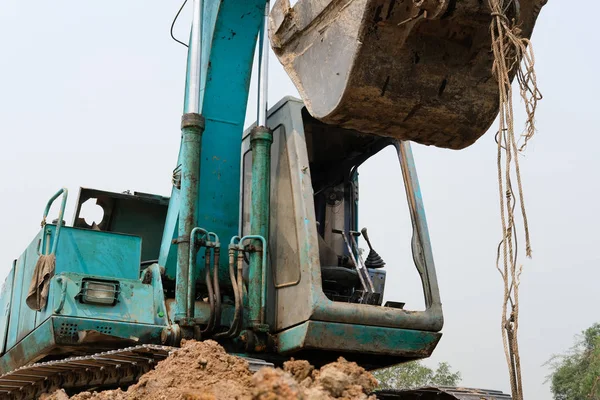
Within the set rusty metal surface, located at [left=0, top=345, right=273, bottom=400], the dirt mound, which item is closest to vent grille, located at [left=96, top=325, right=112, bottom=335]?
rusty metal surface, located at [left=0, top=345, right=273, bottom=400]

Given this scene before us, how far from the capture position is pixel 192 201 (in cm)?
520

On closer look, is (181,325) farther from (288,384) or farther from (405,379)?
(405,379)

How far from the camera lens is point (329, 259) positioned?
549 cm

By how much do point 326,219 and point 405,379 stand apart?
11742 mm

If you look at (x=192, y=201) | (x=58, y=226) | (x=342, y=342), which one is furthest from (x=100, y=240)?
(x=342, y=342)

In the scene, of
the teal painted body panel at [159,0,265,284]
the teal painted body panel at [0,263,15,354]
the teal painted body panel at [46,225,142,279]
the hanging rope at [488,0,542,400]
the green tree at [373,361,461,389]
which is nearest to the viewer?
the hanging rope at [488,0,542,400]

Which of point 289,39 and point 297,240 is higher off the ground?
point 289,39

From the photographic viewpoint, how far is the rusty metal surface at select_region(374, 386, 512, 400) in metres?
4.79

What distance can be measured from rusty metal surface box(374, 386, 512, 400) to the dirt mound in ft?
4.01

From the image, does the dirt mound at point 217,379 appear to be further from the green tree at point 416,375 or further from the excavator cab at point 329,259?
the green tree at point 416,375

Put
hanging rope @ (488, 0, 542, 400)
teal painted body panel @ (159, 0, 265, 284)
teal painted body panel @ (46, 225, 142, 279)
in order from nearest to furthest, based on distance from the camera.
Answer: hanging rope @ (488, 0, 542, 400), teal painted body panel @ (46, 225, 142, 279), teal painted body panel @ (159, 0, 265, 284)

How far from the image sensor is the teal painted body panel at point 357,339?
470 cm

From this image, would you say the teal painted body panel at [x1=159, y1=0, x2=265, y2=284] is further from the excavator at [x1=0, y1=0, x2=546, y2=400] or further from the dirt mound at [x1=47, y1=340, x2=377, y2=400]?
the dirt mound at [x1=47, y1=340, x2=377, y2=400]

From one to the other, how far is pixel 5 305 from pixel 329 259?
7.55 feet
